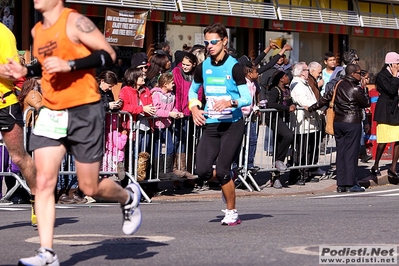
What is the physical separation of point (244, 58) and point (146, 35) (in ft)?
36.5

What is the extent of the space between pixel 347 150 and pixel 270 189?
1407 mm

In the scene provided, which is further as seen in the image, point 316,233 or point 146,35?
point 146,35

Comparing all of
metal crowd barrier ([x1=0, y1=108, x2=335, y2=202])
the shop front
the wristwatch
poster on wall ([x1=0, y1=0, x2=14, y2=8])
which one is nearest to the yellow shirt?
the wristwatch

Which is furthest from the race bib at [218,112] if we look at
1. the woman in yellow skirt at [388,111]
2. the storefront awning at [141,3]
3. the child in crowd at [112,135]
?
the storefront awning at [141,3]

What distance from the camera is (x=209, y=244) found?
25.9 ft

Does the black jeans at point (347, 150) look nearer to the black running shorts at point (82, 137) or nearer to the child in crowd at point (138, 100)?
the child in crowd at point (138, 100)

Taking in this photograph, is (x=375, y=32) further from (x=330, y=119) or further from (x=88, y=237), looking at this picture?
(x=88, y=237)

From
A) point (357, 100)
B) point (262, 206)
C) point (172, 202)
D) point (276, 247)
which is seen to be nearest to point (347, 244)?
point (276, 247)

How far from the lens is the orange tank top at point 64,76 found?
678cm

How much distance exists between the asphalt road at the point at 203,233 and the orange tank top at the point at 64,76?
1.22 m

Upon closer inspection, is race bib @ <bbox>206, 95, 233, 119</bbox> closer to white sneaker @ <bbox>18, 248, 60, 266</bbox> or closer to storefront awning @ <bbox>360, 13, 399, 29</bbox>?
white sneaker @ <bbox>18, 248, 60, 266</bbox>

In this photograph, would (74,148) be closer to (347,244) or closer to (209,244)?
(209,244)

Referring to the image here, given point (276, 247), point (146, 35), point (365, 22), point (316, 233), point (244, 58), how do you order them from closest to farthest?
1. point (276, 247)
2. point (316, 233)
3. point (244, 58)
4. point (146, 35)
5. point (365, 22)

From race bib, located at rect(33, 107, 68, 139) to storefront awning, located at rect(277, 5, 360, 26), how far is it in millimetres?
22689
